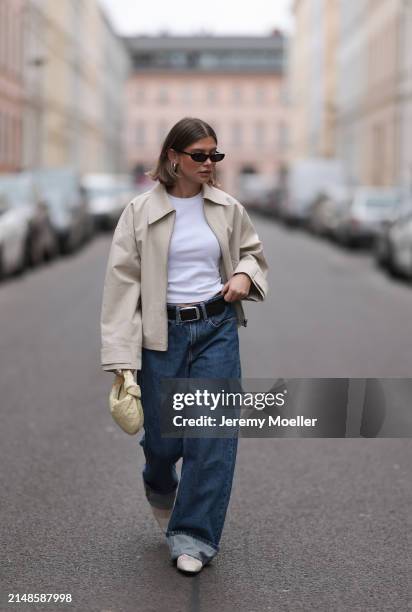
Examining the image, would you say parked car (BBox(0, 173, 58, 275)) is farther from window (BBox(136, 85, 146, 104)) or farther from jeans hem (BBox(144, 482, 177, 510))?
window (BBox(136, 85, 146, 104))

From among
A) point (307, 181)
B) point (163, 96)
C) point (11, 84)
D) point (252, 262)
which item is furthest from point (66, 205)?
point (163, 96)

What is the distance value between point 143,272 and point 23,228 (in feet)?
58.5

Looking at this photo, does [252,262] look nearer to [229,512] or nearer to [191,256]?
[191,256]

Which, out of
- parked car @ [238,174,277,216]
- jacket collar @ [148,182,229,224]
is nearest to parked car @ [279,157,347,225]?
parked car @ [238,174,277,216]

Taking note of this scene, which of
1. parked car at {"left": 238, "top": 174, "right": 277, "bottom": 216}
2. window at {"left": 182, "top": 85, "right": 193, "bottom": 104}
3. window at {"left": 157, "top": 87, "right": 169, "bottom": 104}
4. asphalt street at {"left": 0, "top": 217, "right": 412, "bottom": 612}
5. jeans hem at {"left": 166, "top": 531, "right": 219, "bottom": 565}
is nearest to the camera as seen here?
asphalt street at {"left": 0, "top": 217, "right": 412, "bottom": 612}

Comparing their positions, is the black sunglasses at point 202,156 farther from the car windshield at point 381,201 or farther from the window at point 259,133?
the window at point 259,133

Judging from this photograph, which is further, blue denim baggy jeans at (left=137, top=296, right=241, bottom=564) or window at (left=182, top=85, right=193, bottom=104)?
window at (left=182, top=85, right=193, bottom=104)

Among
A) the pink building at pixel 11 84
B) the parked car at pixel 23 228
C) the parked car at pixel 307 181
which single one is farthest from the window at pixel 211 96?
the parked car at pixel 23 228

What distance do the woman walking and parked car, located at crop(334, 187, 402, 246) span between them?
26.1 meters

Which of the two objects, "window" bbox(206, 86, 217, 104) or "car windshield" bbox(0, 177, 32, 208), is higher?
"window" bbox(206, 86, 217, 104)

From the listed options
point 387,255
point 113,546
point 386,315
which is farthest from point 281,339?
point 387,255

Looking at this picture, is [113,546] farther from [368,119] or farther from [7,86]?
[368,119]

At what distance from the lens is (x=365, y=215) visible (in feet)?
104

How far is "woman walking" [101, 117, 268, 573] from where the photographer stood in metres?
4.76
